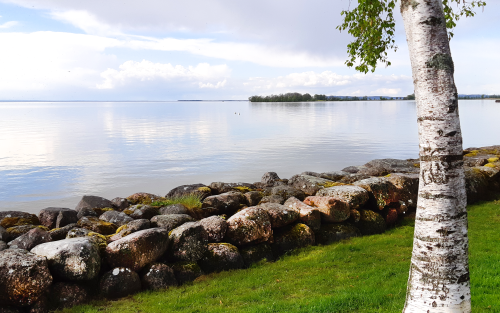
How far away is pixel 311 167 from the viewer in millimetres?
28578

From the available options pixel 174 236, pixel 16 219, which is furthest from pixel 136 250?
pixel 16 219

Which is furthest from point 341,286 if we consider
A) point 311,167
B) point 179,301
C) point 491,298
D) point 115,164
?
point 115,164

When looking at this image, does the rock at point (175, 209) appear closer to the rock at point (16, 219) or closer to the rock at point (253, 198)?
the rock at point (253, 198)

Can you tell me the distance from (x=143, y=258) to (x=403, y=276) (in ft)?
17.6

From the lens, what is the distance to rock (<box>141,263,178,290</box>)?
761 cm

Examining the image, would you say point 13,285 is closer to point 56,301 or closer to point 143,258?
point 56,301

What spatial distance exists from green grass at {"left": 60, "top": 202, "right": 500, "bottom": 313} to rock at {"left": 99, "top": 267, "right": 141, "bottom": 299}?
23 centimetres

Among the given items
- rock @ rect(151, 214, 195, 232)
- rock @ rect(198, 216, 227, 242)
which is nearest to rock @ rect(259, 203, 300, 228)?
rock @ rect(198, 216, 227, 242)

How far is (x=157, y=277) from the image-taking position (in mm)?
7664

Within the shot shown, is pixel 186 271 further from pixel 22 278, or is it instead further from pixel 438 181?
pixel 438 181

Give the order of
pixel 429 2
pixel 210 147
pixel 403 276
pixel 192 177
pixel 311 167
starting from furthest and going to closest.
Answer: pixel 210 147
pixel 311 167
pixel 192 177
pixel 403 276
pixel 429 2

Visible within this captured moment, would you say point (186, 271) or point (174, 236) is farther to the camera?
point (174, 236)

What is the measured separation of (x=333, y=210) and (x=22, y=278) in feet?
24.8

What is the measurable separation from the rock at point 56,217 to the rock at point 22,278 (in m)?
5.28
